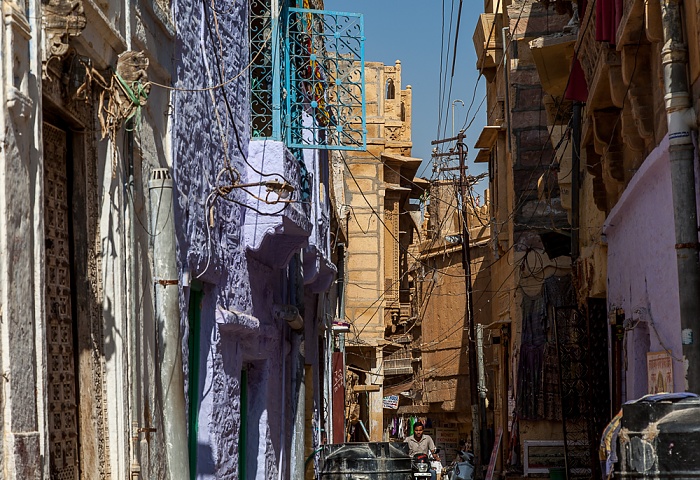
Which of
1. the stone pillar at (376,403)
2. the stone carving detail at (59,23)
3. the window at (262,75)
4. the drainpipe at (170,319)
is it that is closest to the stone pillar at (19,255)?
the stone carving detail at (59,23)

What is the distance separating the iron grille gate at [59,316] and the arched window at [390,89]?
116 ft

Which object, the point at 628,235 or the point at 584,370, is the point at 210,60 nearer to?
the point at 628,235

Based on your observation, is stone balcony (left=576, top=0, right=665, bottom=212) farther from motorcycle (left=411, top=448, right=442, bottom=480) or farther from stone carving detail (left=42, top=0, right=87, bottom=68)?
stone carving detail (left=42, top=0, right=87, bottom=68)

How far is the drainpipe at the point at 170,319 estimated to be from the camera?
694 cm

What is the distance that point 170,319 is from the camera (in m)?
7.11

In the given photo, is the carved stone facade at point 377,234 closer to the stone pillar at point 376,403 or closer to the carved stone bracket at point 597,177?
the stone pillar at point 376,403

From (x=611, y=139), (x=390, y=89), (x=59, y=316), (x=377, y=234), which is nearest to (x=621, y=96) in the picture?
(x=611, y=139)

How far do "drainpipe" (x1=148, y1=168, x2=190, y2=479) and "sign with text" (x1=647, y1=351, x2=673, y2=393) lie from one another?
4.34 metres

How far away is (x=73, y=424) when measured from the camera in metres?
6.50

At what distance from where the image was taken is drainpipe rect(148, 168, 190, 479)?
6.94m

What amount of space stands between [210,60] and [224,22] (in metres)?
0.71

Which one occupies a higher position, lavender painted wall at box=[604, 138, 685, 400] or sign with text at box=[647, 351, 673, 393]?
lavender painted wall at box=[604, 138, 685, 400]

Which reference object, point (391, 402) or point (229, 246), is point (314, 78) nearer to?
point (229, 246)

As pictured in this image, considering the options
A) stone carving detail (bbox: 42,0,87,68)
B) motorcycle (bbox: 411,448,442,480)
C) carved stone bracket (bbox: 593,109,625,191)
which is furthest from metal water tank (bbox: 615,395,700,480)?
motorcycle (bbox: 411,448,442,480)
